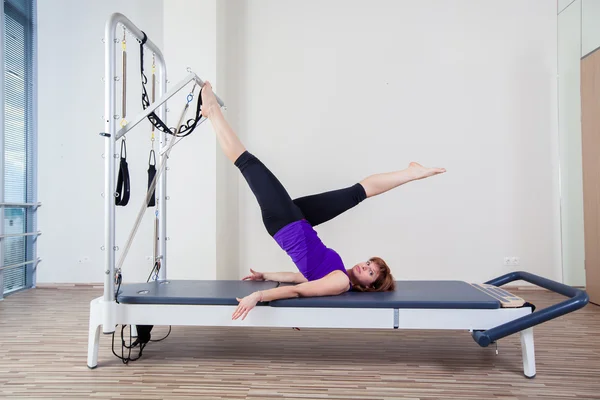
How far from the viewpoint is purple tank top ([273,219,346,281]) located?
2.50 m

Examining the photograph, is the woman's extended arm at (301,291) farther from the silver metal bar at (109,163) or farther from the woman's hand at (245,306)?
the silver metal bar at (109,163)

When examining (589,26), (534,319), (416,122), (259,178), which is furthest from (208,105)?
(589,26)

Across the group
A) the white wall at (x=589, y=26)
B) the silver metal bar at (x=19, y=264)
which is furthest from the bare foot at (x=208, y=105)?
the white wall at (x=589, y=26)

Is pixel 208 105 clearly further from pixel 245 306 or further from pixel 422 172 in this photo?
pixel 422 172

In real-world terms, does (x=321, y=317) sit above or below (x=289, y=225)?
below

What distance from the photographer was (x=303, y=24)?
4.60 m

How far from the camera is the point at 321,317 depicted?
7.12 ft

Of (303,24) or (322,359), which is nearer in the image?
(322,359)

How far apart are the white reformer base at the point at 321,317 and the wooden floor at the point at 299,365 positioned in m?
0.21

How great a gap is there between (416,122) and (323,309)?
294cm

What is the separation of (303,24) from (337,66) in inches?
23.3

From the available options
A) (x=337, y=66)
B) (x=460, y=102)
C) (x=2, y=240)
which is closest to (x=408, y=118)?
(x=460, y=102)

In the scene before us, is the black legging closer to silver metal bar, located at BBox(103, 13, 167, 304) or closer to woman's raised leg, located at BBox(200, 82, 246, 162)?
woman's raised leg, located at BBox(200, 82, 246, 162)

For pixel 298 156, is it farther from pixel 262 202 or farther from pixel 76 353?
pixel 76 353
